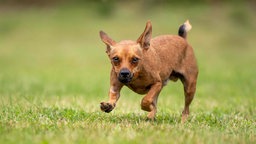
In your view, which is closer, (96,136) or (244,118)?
(96,136)

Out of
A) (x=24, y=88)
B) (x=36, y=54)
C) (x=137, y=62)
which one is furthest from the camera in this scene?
(x=36, y=54)

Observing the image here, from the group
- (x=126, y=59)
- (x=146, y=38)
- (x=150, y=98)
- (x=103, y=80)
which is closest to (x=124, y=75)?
(x=126, y=59)

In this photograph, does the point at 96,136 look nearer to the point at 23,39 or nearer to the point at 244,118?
the point at 244,118

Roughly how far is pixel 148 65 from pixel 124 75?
0.69 meters

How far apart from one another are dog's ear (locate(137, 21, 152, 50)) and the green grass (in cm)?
107

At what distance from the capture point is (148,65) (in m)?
8.40

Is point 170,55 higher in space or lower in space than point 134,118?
higher

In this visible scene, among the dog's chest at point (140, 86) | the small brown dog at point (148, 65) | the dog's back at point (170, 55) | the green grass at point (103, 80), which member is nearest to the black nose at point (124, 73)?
the small brown dog at point (148, 65)

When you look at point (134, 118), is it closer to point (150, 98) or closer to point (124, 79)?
point (150, 98)

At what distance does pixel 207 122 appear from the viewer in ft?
28.4

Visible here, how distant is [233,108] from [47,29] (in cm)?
2591

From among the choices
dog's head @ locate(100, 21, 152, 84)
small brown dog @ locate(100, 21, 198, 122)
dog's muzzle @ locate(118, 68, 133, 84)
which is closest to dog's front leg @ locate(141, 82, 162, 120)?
small brown dog @ locate(100, 21, 198, 122)

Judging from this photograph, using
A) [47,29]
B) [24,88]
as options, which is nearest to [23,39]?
[47,29]

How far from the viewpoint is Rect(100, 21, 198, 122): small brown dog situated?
798cm
